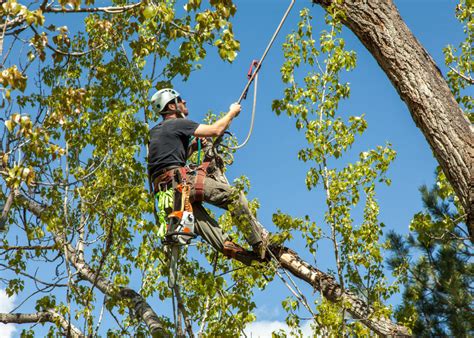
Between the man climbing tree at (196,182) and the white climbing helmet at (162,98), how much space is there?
1 centimetres

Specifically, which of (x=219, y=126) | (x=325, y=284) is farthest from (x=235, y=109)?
(x=325, y=284)

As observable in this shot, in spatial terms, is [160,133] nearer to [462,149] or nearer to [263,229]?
[263,229]

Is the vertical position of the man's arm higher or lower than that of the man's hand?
lower

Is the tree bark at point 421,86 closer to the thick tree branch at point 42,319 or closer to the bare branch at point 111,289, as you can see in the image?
the bare branch at point 111,289

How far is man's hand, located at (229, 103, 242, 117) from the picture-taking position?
678 cm

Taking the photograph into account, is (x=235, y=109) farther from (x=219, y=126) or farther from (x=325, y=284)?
(x=325, y=284)

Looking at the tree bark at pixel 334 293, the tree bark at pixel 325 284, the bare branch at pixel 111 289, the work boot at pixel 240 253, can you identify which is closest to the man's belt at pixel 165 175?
the tree bark at pixel 325 284

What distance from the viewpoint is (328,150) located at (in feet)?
23.9

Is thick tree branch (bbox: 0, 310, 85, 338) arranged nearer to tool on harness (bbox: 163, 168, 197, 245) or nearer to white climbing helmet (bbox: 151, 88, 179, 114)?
tool on harness (bbox: 163, 168, 197, 245)

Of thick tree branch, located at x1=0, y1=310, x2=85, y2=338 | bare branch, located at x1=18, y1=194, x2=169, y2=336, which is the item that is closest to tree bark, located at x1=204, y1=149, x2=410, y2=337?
bare branch, located at x1=18, y1=194, x2=169, y2=336

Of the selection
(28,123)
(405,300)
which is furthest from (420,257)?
(28,123)

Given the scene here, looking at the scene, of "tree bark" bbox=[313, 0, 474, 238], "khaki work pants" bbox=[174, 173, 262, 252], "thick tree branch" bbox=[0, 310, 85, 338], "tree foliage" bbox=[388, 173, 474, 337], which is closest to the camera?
"tree bark" bbox=[313, 0, 474, 238]

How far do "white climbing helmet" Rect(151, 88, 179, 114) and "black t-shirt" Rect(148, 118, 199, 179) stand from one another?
27 cm

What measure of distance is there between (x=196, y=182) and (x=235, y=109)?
0.88 meters
